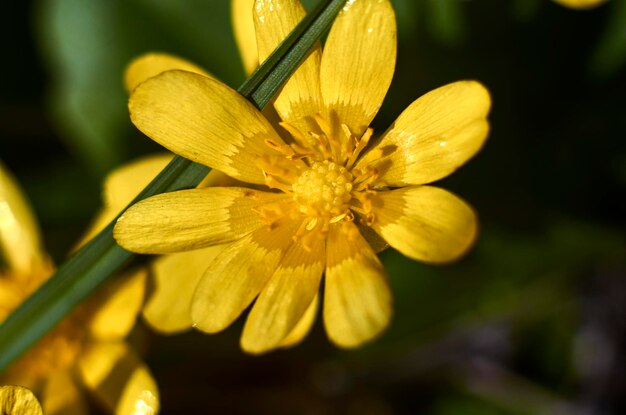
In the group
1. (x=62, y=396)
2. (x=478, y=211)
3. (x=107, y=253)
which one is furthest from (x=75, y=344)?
(x=478, y=211)

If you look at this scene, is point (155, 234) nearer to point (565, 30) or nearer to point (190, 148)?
point (190, 148)

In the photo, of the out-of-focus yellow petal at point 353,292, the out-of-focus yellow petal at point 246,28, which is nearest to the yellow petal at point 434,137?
the out-of-focus yellow petal at point 353,292

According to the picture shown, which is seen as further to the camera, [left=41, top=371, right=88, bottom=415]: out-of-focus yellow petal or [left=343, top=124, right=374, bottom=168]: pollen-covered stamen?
[left=41, top=371, right=88, bottom=415]: out-of-focus yellow petal

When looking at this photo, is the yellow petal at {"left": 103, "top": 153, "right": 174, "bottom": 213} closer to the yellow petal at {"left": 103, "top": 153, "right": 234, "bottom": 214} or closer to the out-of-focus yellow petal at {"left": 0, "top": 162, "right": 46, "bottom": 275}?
the yellow petal at {"left": 103, "top": 153, "right": 234, "bottom": 214}

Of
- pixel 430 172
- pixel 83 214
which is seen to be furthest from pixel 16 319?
pixel 83 214

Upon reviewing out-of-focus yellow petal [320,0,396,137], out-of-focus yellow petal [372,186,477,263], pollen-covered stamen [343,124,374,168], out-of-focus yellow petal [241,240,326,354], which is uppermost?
out-of-focus yellow petal [320,0,396,137]

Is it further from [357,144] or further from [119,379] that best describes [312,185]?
[119,379]

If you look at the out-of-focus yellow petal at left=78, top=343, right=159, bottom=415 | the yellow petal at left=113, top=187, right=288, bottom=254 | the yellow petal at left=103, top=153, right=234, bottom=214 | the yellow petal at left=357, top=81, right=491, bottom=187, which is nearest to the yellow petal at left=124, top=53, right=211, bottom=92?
the yellow petal at left=103, top=153, right=234, bottom=214
